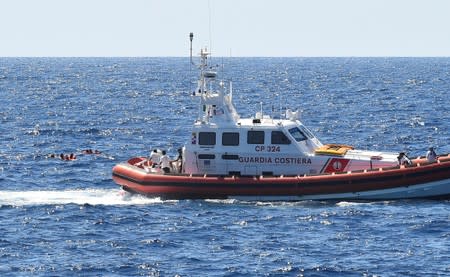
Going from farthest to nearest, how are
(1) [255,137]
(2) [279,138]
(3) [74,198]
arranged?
(3) [74,198]
(1) [255,137]
(2) [279,138]

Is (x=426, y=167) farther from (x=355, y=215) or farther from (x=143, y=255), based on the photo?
(x=143, y=255)

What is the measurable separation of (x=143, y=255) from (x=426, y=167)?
12.3 m

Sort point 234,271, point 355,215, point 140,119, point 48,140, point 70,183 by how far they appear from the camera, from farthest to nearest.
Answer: point 140,119, point 48,140, point 70,183, point 355,215, point 234,271

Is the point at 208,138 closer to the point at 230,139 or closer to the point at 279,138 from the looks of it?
the point at 230,139

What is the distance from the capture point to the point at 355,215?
37688mm

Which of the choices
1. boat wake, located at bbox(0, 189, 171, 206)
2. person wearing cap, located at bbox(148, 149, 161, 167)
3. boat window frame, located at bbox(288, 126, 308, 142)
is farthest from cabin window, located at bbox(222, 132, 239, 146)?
boat wake, located at bbox(0, 189, 171, 206)

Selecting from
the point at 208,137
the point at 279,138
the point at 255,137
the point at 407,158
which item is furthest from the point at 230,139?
the point at 407,158

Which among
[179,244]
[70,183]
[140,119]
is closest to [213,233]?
[179,244]

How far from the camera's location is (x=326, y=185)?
39.8 m

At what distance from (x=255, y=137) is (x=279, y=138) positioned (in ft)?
3.11

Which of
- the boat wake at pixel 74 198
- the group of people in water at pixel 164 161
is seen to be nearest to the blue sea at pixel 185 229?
the boat wake at pixel 74 198

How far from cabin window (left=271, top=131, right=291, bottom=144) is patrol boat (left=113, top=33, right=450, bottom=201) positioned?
4cm

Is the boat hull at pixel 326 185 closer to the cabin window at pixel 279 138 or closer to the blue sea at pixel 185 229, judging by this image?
the blue sea at pixel 185 229

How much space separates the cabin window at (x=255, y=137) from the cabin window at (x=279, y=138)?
0.44 m
